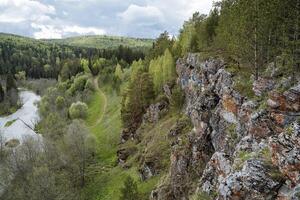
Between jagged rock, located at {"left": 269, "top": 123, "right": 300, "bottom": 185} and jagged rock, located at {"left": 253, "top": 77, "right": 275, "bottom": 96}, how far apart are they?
1195 cm

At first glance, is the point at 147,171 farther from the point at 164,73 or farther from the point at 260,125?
the point at 260,125

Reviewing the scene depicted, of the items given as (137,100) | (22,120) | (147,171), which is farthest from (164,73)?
(22,120)

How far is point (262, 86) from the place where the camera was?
35906 mm

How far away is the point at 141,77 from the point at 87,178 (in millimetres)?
27365

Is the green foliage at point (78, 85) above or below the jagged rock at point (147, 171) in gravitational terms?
below

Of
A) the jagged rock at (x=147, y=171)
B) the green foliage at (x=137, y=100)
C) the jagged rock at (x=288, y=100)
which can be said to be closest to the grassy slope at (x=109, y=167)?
the jagged rock at (x=147, y=171)

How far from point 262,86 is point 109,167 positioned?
48.7 metres

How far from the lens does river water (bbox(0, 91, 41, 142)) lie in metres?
114

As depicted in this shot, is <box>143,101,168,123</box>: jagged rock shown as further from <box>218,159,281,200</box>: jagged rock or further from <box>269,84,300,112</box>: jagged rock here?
<box>218,159,281,200</box>: jagged rock

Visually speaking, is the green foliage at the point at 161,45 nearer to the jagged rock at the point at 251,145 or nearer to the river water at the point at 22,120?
the river water at the point at 22,120

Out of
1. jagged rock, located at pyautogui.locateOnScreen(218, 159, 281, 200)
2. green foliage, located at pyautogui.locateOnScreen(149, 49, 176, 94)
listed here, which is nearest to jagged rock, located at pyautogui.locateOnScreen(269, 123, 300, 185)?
jagged rock, located at pyautogui.locateOnScreen(218, 159, 281, 200)

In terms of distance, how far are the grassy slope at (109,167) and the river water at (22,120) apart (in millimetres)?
21129

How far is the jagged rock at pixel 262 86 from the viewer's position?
116 feet

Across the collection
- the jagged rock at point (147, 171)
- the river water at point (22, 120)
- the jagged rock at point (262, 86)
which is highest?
the jagged rock at point (262, 86)
